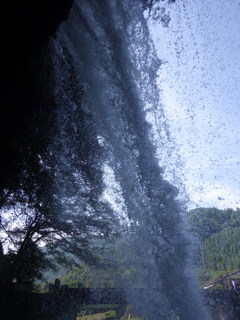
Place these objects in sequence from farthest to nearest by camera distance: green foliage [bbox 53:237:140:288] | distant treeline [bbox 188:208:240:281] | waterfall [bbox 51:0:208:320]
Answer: distant treeline [bbox 188:208:240:281], green foliage [bbox 53:237:140:288], waterfall [bbox 51:0:208:320]

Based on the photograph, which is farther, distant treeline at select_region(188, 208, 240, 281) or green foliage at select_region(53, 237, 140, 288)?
distant treeline at select_region(188, 208, 240, 281)

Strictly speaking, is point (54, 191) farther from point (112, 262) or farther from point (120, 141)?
point (112, 262)

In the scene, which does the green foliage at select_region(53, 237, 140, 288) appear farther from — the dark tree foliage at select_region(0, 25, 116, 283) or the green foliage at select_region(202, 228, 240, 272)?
the green foliage at select_region(202, 228, 240, 272)

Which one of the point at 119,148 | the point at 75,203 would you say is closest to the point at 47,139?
the point at 119,148

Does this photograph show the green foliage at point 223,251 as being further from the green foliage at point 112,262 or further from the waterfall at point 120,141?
the waterfall at point 120,141

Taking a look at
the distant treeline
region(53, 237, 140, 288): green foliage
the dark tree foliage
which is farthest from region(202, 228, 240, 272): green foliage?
the dark tree foliage

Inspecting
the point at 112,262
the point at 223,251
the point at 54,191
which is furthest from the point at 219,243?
the point at 54,191

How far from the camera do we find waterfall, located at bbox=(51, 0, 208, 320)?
20.6 feet

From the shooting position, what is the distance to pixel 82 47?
656cm

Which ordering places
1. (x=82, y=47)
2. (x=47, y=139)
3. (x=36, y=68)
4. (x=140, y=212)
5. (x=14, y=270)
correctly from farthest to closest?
(x=140, y=212), (x=14, y=270), (x=47, y=139), (x=82, y=47), (x=36, y=68)

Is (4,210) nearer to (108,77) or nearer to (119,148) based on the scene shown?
(119,148)

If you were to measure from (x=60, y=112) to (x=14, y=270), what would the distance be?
7.51 m

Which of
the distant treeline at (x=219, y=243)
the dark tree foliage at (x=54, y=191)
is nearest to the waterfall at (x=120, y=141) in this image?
the dark tree foliage at (x=54, y=191)

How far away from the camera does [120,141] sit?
32.8 ft
